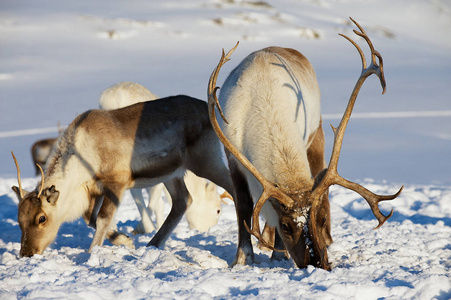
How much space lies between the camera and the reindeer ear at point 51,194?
5.64m

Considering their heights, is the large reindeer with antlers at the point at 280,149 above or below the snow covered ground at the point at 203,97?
above

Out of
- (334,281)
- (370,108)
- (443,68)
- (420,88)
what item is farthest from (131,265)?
(443,68)

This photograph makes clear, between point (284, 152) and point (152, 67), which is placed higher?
point (284, 152)

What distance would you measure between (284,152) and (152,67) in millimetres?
20079

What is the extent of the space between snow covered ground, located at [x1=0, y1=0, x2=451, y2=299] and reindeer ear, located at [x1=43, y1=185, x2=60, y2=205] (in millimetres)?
547

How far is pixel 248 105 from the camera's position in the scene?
17.2 feet

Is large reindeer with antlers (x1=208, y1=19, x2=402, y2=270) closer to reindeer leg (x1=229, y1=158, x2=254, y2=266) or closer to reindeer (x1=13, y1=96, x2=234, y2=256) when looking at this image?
reindeer leg (x1=229, y1=158, x2=254, y2=266)

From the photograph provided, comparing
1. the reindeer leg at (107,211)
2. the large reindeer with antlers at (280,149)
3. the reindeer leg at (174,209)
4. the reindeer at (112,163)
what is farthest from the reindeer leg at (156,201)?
the large reindeer with antlers at (280,149)

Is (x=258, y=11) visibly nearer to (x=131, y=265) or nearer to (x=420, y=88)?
(x=420, y=88)

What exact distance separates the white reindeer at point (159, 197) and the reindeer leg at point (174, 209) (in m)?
0.74

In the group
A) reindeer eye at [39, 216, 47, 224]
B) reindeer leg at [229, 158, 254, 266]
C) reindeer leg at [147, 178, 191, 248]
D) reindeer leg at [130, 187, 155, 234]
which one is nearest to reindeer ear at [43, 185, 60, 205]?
reindeer eye at [39, 216, 47, 224]

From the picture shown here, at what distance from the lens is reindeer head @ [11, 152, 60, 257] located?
220 inches

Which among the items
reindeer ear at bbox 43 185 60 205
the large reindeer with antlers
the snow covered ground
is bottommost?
the snow covered ground

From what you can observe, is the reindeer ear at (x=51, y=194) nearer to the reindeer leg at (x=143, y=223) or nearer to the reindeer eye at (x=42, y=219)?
the reindeer eye at (x=42, y=219)
